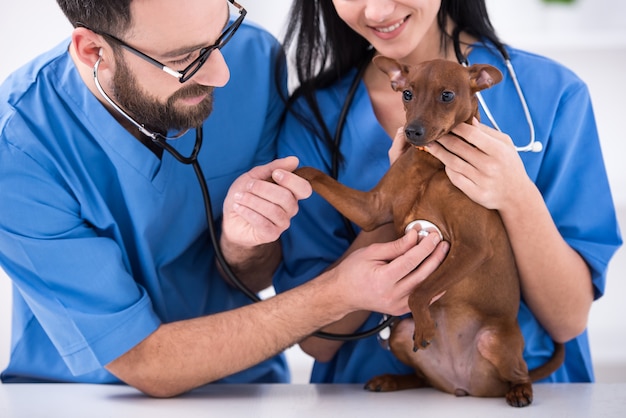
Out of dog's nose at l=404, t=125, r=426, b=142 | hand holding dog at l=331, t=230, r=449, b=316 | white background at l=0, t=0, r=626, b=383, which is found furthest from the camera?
white background at l=0, t=0, r=626, b=383

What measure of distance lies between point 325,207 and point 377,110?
0.25 metres

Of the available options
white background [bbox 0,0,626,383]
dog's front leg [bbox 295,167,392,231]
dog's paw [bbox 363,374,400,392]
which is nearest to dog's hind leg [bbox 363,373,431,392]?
dog's paw [bbox 363,374,400,392]

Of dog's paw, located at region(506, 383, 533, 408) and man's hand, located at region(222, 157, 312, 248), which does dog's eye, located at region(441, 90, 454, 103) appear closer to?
man's hand, located at region(222, 157, 312, 248)

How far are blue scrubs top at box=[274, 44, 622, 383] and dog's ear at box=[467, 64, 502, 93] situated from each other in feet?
0.66

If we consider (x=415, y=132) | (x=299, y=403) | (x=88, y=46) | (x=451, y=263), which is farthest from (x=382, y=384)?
(x=88, y=46)

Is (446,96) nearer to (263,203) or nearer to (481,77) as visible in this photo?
(481,77)

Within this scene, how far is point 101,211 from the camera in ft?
5.31

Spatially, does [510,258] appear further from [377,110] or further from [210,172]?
[210,172]

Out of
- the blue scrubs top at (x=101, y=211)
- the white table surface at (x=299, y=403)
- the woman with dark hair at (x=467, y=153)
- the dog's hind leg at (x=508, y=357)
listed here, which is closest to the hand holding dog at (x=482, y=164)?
the woman with dark hair at (x=467, y=153)

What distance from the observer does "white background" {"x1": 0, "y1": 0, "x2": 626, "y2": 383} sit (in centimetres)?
273

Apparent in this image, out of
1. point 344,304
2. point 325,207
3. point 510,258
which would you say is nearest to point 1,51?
point 325,207

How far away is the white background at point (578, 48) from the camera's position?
108 inches

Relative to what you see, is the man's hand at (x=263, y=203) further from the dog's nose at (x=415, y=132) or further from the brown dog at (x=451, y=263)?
the dog's nose at (x=415, y=132)

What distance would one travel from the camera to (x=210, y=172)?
1.79 meters
